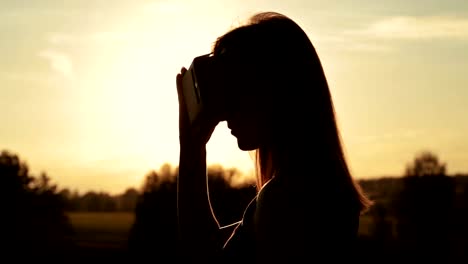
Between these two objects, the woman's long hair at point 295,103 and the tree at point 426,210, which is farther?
the tree at point 426,210

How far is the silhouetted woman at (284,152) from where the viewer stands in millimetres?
3186

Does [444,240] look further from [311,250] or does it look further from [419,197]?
[311,250]

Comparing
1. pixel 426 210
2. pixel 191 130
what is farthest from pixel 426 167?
pixel 191 130

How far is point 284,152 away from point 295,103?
0.18 meters

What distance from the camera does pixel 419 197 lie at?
62.7 metres

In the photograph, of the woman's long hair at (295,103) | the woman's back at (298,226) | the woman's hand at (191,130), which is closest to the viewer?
the woman's back at (298,226)

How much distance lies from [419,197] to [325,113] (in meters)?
60.6

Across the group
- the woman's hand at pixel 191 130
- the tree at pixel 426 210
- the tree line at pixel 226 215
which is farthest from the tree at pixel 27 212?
the woman's hand at pixel 191 130

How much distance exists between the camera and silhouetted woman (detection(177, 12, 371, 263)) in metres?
3.19

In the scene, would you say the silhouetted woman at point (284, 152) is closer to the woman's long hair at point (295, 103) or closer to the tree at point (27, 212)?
the woman's long hair at point (295, 103)

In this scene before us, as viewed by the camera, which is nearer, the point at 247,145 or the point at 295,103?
the point at 295,103

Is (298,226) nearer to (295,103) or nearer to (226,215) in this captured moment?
(295,103)

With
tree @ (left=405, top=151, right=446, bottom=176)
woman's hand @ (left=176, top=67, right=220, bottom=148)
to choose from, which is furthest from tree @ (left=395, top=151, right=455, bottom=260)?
woman's hand @ (left=176, top=67, right=220, bottom=148)

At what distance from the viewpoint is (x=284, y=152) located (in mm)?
3406
